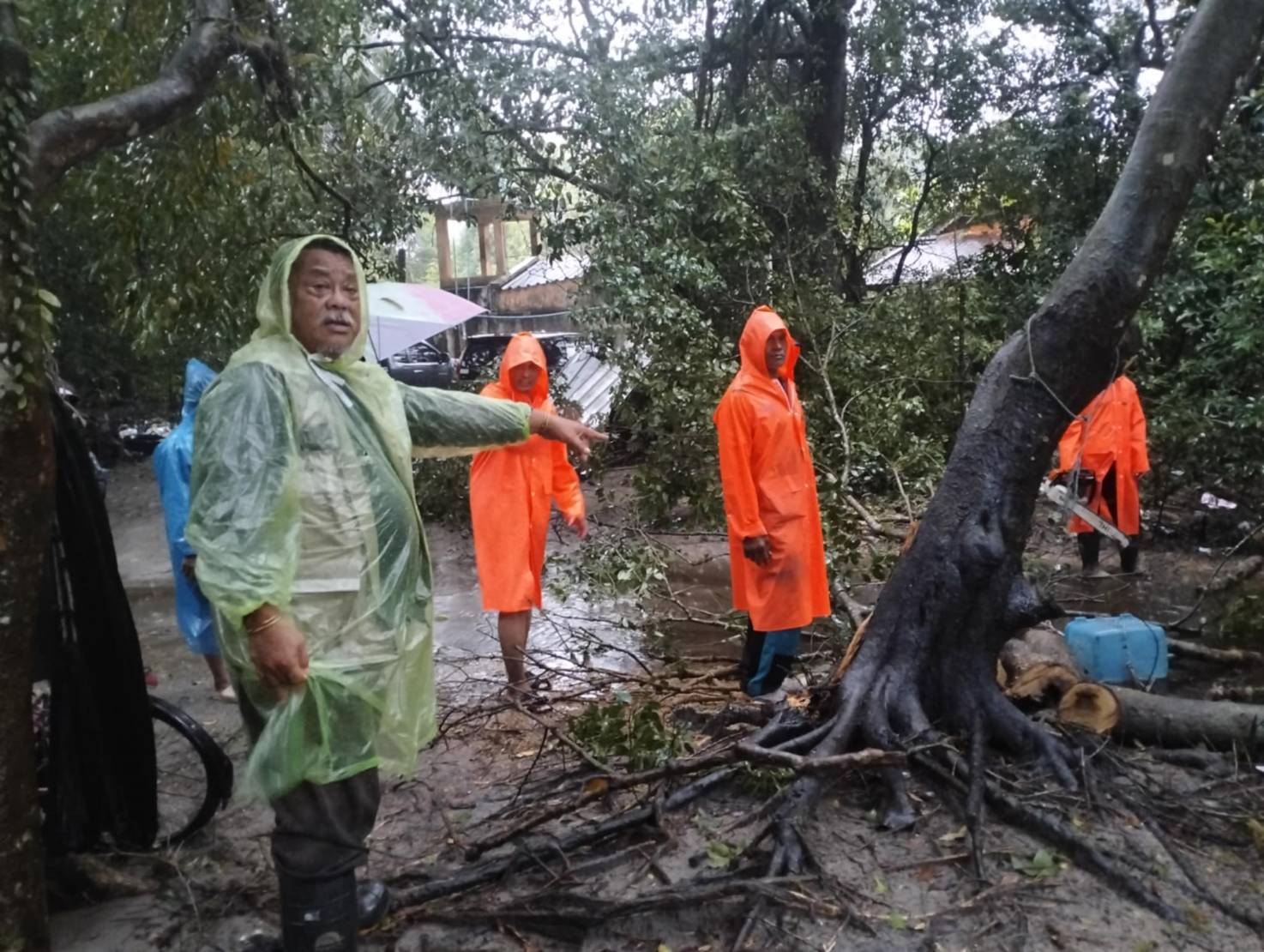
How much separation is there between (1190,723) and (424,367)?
678 inches

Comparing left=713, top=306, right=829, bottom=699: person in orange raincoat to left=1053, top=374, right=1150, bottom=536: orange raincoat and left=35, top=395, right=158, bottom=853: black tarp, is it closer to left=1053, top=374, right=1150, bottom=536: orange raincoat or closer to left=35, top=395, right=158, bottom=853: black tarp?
left=35, top=395, right=158, bottom=853: black tarp

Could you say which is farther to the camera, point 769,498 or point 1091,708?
point 769,498

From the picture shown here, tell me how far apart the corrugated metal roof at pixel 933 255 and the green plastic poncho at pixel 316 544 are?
35.3 ft

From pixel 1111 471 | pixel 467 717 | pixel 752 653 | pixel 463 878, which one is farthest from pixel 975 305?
pixel 463 878

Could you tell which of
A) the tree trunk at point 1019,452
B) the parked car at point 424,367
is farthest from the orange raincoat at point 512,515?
the parked car at point 424,367

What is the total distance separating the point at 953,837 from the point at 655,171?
246 inches

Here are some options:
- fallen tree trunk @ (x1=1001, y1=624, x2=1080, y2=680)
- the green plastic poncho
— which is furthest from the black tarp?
fallen tree trunk @ (x1=1001, y1=624, x2=1080, y2=680)

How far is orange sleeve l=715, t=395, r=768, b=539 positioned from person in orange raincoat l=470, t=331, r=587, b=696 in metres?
0.78

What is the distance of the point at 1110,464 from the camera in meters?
7.58

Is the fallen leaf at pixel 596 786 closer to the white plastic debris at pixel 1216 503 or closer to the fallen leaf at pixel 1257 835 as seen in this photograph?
the fallen leaf at pixel 1257 835

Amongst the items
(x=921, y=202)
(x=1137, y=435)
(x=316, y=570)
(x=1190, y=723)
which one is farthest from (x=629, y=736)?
(x=921, y=202)

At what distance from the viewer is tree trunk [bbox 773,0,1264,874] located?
3916mm

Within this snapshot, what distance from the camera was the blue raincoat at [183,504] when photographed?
511 centimetres

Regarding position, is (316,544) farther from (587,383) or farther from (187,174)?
(587,383)
